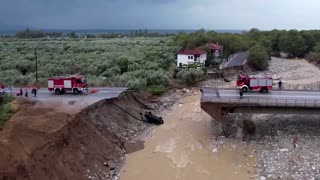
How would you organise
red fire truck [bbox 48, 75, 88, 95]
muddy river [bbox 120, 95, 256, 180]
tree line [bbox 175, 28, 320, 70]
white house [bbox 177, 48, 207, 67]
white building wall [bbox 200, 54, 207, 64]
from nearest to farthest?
muddy river [bbox 120, 95, 256, 180]
red fire truck [bbox 48, 75, 88, 95]
white house [bbox 177, 48, 207, 67]
white building wall [bbox 200, 54, 207, 64]
tree line [bbox 175, 28, 320, 70]

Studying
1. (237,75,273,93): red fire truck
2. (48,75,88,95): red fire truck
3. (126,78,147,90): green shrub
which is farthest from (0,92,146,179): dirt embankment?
(237,75,273,93): red fire truck

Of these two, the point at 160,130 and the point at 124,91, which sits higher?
the point at 124,91

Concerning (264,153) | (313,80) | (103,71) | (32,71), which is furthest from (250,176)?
(313,80)

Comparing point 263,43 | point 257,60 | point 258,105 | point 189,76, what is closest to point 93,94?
point 258,105

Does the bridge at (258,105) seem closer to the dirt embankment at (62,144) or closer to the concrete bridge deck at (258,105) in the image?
the concrete bridge deck at (258,105)

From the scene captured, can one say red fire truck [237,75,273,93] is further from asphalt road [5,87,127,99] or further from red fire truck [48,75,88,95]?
red fire truck [48,75,88,95]

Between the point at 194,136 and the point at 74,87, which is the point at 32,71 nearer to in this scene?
the point at 74,87
